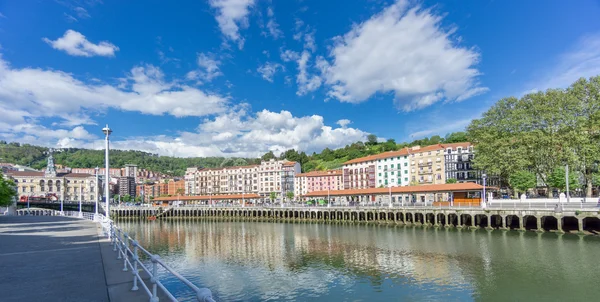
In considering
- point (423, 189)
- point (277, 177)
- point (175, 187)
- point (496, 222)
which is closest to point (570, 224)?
point (496, 222)

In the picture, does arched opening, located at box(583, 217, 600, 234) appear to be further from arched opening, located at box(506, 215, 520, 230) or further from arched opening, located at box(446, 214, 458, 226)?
arched opening, located at box(446, 214, 458, 226)

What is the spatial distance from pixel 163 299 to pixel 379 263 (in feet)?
73.1

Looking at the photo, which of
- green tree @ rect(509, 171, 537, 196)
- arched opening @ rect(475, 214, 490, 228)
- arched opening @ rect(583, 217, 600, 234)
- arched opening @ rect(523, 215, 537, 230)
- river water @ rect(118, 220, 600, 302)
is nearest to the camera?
river water @ rect(118, 220, 600, 302)

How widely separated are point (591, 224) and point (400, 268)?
32.3m

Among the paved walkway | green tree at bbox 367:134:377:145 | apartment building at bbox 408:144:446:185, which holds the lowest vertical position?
the paved walkway

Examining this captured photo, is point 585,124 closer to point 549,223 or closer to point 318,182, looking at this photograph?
point 549,223

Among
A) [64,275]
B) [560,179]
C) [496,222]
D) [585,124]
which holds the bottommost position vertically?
[496,222]

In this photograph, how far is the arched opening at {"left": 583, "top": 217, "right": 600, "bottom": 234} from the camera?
40.2 metres

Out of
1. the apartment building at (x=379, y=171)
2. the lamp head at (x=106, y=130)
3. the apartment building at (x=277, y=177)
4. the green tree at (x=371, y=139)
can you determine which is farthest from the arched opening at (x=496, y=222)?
the green tree at (x=371, y=139)

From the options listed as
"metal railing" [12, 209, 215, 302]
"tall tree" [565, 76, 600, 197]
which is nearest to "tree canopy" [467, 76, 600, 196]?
"tall tree" [565, 76, 600, 197]

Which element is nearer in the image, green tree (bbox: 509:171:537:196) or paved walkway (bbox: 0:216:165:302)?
paved walkway (bbox: 0:216:165:302)

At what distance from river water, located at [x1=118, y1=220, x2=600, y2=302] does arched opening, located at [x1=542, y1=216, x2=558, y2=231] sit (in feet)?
13.1

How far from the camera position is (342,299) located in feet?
61.7

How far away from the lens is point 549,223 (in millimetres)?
44531
